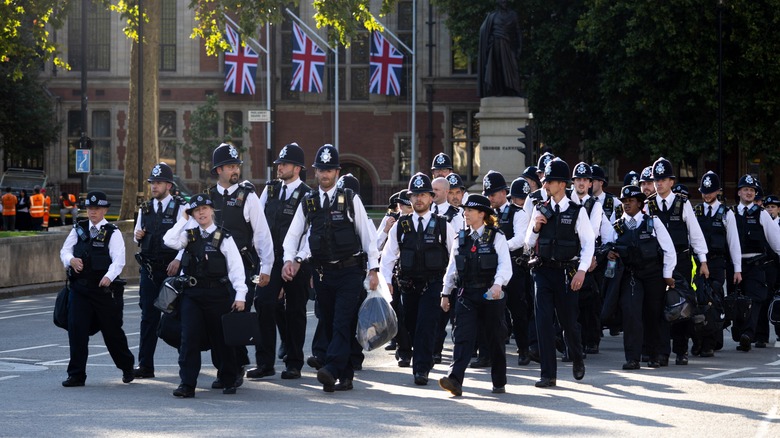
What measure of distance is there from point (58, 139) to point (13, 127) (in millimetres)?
2989

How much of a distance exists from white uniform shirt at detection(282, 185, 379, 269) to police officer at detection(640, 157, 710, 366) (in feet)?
12.5

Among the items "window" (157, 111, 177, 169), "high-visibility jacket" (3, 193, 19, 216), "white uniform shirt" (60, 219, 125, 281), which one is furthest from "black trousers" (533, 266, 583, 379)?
"window" (157, 111, 177, 169)

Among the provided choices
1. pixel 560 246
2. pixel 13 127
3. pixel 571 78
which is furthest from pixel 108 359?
pixel 13 127

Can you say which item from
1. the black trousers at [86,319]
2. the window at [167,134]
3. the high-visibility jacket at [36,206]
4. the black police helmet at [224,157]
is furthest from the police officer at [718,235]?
the window at [167,134]

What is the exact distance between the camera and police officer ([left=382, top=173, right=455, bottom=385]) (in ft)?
41.8

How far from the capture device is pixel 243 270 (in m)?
11.9

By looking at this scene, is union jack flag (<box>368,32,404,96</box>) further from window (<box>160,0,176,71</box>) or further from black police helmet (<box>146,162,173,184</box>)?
black police helmet (<box>146,162,173,184</box>)

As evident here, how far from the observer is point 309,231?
41.2 feet

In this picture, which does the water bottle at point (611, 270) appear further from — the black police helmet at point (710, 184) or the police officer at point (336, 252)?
the police officer at point (336, 252)

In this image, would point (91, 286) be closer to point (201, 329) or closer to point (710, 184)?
point (201, 329)

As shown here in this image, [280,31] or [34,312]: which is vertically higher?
[280,31]

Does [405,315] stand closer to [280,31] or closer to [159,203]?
[159,203]

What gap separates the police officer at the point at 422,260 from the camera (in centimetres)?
1274

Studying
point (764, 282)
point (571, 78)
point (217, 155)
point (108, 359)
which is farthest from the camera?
point (571, 78)
